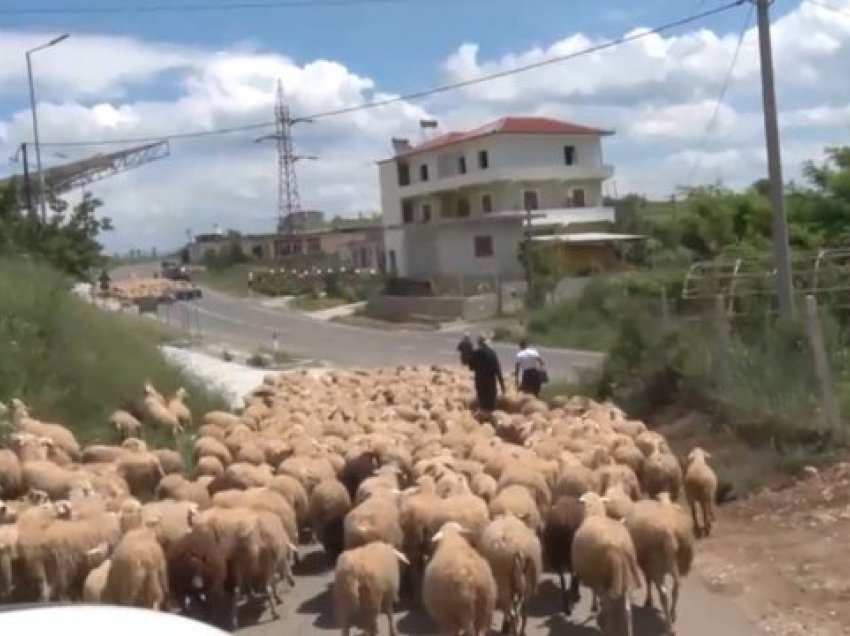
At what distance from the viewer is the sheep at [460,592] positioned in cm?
909

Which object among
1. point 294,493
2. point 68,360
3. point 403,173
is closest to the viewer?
point 294,493

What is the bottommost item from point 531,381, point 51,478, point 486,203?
point 531,381

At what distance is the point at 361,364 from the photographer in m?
39.1

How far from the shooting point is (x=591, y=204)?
6988cm

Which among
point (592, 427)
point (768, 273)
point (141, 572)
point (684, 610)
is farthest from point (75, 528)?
point (768, 273)

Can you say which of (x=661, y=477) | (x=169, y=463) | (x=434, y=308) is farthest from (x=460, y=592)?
(x=434, y=308)

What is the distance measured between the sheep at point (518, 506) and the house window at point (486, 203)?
188ft

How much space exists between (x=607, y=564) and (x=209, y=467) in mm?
5854

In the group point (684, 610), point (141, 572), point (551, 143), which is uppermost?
point (551, 143)

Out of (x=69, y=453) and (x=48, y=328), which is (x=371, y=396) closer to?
(x=48, y=328)

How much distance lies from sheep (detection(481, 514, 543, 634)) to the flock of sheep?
0.01m

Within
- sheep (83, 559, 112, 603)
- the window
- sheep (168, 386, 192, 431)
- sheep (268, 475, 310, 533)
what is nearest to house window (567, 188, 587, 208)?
the window

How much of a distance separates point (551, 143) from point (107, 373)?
161 ft

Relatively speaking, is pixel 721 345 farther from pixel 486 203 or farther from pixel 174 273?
pixel 174 273
